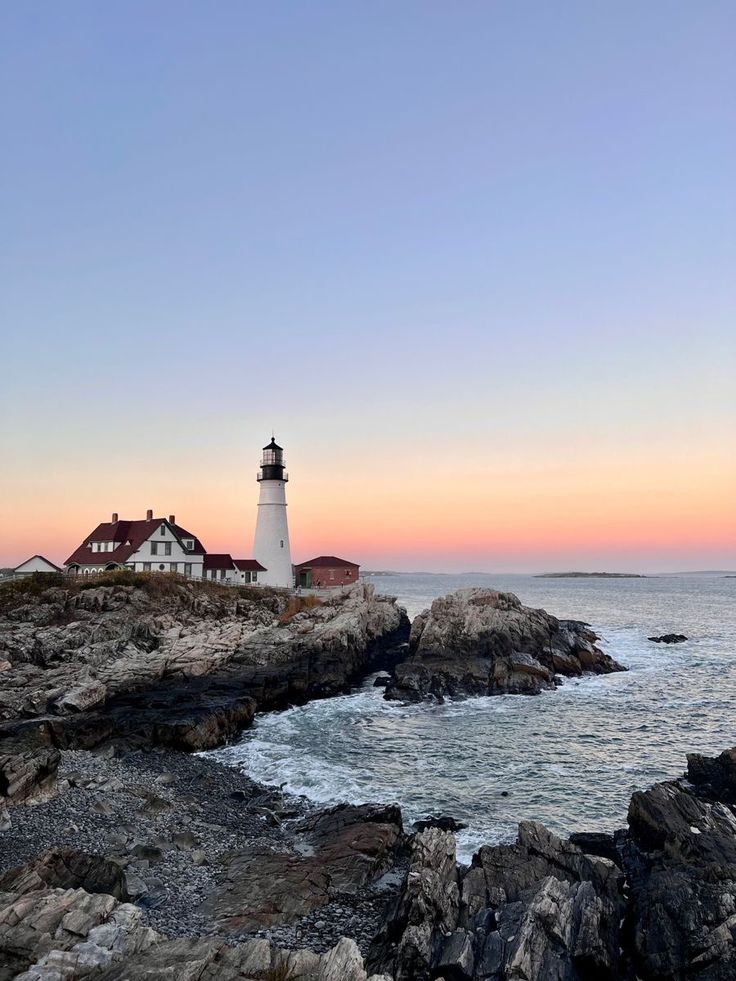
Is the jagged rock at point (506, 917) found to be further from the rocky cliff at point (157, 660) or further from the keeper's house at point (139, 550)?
the keeper's house at point (139, 550)

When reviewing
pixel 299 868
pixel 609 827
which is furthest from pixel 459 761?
pixel 299 868

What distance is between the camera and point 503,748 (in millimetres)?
30359

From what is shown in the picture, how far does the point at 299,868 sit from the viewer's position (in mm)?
17594

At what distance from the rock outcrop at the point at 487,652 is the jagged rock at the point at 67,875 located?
26.8 m

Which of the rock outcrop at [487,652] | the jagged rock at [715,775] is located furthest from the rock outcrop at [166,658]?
the jagged rock at [715,775]

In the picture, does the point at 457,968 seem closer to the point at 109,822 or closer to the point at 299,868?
the point at 299,868

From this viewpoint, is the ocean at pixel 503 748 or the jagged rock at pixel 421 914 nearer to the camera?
the jagged rock at pixel 421 914

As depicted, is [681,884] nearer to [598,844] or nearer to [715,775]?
[598,844]

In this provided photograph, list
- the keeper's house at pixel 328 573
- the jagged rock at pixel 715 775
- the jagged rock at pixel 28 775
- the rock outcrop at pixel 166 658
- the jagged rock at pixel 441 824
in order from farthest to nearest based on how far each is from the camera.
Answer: the keeper's house at pixel 328 573 < the rock outcrop at pixel 166 658 < the jagged rock at pixel 715 775 < the jagged rock at pixel 28 775 < the jagged rock at pixel 441 824

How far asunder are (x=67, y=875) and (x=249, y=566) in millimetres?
56888

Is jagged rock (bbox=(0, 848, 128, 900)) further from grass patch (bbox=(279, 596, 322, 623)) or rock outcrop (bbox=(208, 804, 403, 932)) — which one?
grass patch (bbox=(279, 596, 322, 623))

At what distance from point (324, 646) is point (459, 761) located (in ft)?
68.4

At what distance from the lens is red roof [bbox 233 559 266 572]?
235 ft

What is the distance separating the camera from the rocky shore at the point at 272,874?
12.5 metres
